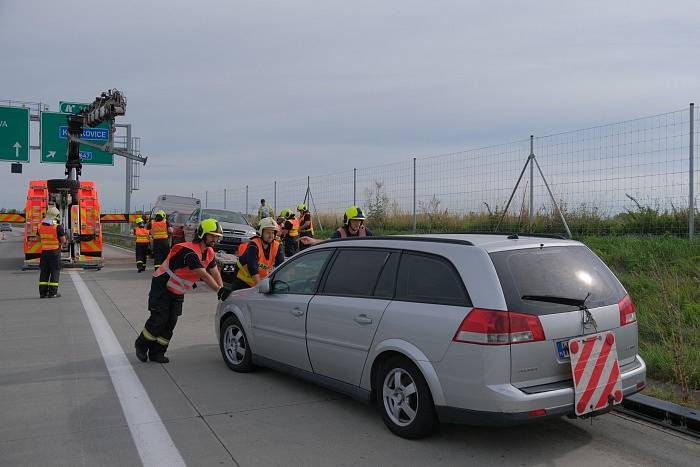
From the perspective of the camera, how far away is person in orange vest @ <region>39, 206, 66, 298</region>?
12.1 m

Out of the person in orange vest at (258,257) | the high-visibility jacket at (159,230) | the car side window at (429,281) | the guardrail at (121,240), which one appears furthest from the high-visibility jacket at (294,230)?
the guardrail at (121,240)

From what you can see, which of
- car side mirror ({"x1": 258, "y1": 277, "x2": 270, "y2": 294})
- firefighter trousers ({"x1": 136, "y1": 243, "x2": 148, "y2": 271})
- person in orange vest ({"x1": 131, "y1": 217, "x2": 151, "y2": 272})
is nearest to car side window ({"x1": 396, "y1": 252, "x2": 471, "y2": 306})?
car side mirror ({"x1": 258, "y1": 277, "x2": 270, "y2": 294})

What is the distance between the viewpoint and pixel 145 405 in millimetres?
5293

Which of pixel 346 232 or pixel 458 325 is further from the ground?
pixel 346 232

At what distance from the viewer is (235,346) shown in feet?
21.5

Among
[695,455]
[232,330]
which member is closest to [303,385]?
[232,330]

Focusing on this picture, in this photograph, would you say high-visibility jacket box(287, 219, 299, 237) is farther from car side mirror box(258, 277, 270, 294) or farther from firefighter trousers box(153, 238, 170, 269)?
car side mirror box(258, 277, 270, 294)

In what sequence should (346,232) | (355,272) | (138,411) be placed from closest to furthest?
(138,411) → (355,272) → (346,232)

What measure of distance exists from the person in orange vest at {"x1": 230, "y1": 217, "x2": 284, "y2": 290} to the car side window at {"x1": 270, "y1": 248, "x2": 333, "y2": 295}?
1.13 m

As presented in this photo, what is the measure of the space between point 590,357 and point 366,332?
5.22ft

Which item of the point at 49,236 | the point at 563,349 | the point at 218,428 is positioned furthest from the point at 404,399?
the point at 49,236

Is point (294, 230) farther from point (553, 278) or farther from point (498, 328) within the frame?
point (498, 328)

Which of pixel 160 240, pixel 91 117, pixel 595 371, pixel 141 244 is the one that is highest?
pixel 91 117

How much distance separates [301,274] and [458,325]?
2.10 metres
